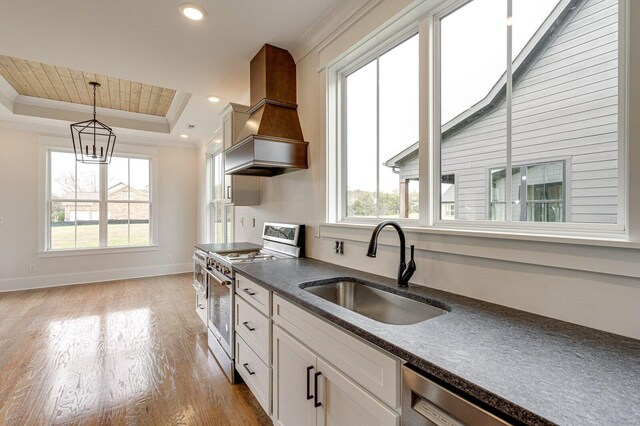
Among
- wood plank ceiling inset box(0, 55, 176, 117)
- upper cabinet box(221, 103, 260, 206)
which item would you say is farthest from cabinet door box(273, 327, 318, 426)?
wood plank ceiling inset box(0, 55, 176, 117)

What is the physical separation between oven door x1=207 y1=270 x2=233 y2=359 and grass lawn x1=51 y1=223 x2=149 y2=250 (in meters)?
3.84

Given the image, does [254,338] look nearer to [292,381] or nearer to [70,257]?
[292,381]

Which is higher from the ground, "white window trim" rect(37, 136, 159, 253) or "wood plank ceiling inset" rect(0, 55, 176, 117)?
"wood plank ceiling inset" rect(0, 55, 176, 117)

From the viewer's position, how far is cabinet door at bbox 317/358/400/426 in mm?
978

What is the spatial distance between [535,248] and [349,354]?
31.8 inches

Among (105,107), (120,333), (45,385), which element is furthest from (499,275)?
(105,107)

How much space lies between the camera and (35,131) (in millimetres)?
4832

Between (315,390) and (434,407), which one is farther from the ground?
(434,407)

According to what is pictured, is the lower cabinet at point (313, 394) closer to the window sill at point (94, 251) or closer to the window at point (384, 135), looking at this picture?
the window at point (384, 135)

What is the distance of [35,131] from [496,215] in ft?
21.2

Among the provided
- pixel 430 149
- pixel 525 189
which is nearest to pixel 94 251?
pixel 430 149

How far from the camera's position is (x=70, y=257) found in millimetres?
5145

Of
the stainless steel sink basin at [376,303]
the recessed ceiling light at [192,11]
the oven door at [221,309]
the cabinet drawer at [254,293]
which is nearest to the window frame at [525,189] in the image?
the stainless steel sink basin at [376,303]

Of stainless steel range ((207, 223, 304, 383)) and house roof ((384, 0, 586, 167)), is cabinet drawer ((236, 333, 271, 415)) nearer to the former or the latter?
stainless steel range ((207, 223, 304, 383))
